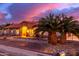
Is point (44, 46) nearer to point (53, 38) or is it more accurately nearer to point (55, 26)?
point (53, 38)

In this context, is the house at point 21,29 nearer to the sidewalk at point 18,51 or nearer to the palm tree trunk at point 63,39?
the sidewalk at point 18,51

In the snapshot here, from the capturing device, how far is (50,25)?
1.88 meters

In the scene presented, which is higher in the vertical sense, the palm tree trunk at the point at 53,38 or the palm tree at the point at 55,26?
the palm tree at the point at 55,26

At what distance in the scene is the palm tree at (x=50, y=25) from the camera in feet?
6.16

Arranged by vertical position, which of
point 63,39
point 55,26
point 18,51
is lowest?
point 18,51

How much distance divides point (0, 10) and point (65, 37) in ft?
2.26

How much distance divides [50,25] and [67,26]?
0.16 metres

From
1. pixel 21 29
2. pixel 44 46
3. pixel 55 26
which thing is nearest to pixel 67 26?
Answer: pixel 55 26

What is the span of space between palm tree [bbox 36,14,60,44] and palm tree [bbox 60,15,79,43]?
52 mm

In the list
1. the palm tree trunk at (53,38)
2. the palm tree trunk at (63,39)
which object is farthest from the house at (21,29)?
the palm tree trunk at (63,39)

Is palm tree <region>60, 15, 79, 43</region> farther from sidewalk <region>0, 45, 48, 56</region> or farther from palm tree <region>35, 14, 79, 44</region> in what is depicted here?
sidewalk <region>0, 45, 48, 56</region>

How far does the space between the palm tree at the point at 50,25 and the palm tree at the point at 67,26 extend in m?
0.05

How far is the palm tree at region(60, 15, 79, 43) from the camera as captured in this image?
1859 mm

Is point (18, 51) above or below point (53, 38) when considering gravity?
below
